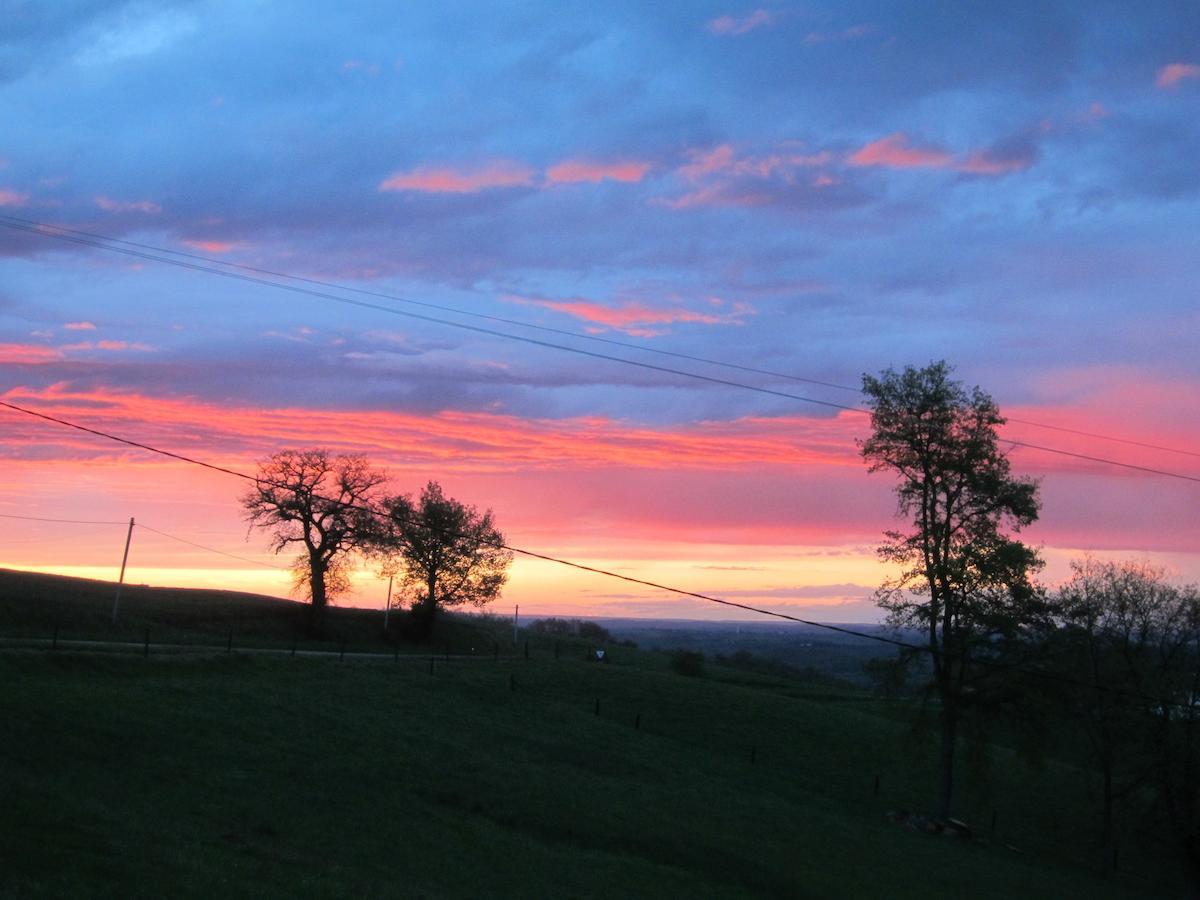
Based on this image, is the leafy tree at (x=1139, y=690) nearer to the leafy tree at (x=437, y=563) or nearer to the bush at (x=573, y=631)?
the leafy tree at (x=437, y=563)

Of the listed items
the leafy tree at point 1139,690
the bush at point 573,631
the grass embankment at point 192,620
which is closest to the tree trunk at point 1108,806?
the leafy tree at point 1139,690

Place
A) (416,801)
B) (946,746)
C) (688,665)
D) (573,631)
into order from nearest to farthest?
(416,801), (946,746), (688,665), (573,631)

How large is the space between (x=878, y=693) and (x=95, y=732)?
28.7 metres

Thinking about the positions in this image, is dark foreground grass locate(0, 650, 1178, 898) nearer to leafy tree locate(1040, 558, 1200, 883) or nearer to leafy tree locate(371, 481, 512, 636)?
leafy tree locate(1040, 558, 1200, 883)

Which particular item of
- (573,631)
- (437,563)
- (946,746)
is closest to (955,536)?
(946,746)

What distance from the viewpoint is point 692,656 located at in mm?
94312

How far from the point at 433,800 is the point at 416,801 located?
0.94 meters

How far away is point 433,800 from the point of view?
98.3ft

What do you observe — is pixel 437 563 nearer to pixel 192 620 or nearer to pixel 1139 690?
pixel 192 620

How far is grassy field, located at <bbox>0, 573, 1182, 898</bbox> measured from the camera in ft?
66.0

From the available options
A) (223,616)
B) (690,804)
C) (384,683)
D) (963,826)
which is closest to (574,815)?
(690,804)

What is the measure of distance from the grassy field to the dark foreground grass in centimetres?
10

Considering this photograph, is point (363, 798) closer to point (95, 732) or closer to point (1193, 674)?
point (95, 732)

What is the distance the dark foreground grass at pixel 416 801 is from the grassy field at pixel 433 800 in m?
0.10
